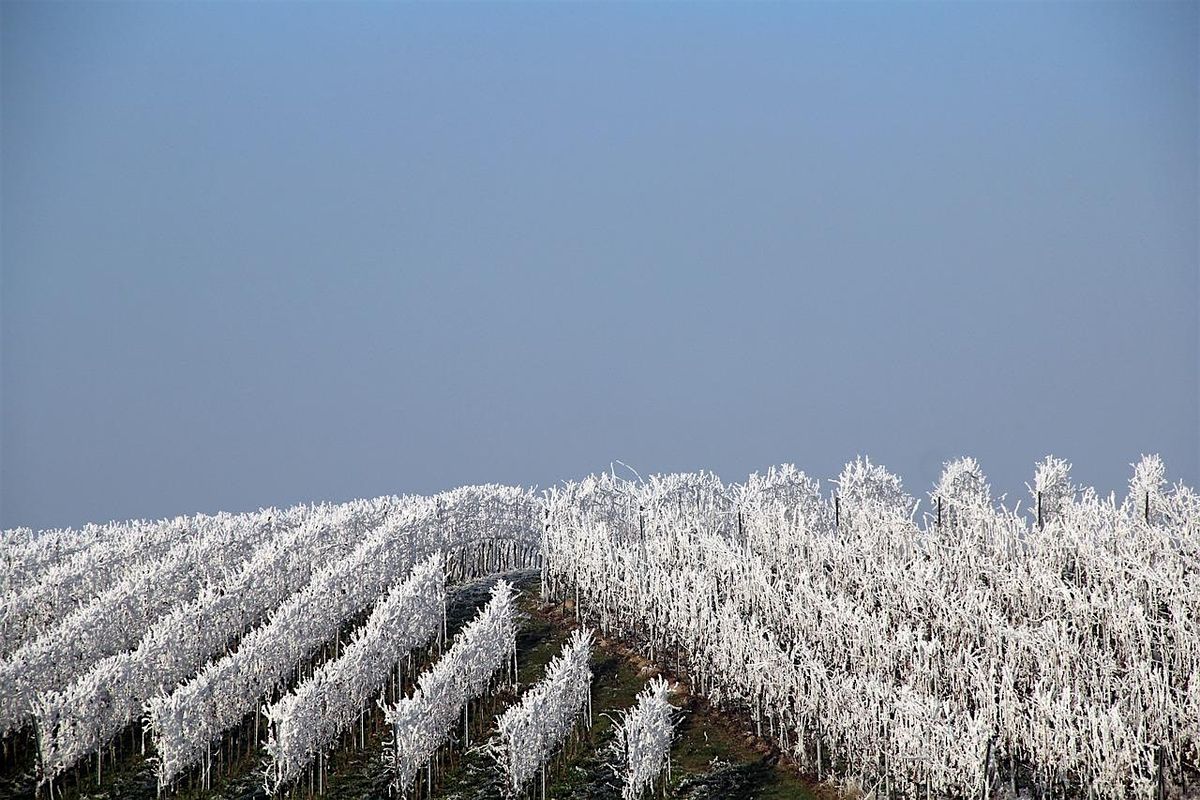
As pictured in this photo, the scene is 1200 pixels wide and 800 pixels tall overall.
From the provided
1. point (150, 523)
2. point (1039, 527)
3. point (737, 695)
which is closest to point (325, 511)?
point (150, 523)

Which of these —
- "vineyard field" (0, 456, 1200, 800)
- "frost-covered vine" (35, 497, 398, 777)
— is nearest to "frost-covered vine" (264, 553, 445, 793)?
"vineyard field" (0, 456, 1200, 800)

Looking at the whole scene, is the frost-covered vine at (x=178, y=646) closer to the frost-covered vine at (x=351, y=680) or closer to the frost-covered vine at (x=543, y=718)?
the frost-covered vine at (x=351, y=680)

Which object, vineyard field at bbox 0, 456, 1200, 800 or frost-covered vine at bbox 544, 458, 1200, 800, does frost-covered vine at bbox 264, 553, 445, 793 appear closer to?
vineyard field at bbox 0, 456, 1200, 800

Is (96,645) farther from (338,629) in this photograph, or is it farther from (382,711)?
(382,711)

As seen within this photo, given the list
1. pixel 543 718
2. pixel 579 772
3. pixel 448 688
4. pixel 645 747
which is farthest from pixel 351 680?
pixel 645 747

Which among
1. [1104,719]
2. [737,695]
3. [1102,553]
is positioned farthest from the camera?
[1102,553]

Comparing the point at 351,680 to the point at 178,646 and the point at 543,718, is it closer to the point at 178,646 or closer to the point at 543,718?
the point at 543,718

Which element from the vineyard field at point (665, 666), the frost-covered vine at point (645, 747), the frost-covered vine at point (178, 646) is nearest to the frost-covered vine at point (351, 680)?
the vineyard field at point (665, 666)

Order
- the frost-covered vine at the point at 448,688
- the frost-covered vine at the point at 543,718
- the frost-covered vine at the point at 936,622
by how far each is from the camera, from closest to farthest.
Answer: the frost-covered vine at the point at 936,622 < the frost-covered vine at the point at 543,718 < the frost-covered vine at the point at 448,688

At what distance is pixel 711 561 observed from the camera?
4788 cm

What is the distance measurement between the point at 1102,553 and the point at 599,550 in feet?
61.8

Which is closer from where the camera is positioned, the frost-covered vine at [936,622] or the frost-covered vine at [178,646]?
the frost-covered vine at [936,622]

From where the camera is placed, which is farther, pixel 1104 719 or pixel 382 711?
pixel 382 711

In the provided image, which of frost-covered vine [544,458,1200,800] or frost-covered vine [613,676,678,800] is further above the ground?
frost-covered vine [544,458,1200,800]
